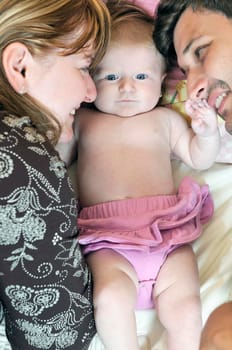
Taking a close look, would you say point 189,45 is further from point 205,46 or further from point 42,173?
point 42,173

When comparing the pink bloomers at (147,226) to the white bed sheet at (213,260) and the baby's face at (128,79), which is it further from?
the baby's face at (128,79)

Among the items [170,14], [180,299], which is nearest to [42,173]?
[180,299]

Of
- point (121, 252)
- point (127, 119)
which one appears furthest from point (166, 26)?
point (121, 252)

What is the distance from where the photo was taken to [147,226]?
1168 millimetres

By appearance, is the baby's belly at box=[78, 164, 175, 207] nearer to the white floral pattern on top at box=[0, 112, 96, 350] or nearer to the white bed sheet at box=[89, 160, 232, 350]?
the white bed sheet at box=[89, 160, 232, 350]

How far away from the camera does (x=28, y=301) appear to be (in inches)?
38.6

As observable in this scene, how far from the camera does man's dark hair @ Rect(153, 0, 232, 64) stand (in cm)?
115

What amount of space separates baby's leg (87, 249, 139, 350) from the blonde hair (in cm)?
29

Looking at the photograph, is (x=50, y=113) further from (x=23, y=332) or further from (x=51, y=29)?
(x=23, y=332)

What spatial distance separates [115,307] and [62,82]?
1.45ft

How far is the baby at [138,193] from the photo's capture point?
1.07m

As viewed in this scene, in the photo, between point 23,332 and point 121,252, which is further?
point 121,252

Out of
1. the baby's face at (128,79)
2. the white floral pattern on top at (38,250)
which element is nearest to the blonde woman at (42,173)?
the white floral pattern on top at (38,250)

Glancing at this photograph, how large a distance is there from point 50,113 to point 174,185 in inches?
14.2
